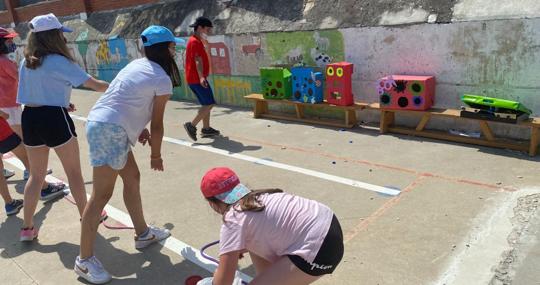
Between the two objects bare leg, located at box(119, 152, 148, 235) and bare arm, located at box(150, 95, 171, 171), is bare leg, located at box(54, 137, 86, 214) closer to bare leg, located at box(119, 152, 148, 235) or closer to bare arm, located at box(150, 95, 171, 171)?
→ bare leg, located at box(119, 152, 148, 235)

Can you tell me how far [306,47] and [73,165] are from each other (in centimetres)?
516

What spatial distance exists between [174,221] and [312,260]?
2.37m

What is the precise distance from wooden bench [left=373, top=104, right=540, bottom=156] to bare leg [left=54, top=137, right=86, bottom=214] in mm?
4470

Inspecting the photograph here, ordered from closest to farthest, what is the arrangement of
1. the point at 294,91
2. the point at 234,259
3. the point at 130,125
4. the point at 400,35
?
the point at 234,259
the point at 130,125
the point at 400,35
the point at 294,91

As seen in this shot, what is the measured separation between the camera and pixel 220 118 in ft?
28.7

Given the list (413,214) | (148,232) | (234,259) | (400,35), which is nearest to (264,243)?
(234,259)

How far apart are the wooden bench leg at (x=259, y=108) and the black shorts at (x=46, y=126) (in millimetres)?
4986

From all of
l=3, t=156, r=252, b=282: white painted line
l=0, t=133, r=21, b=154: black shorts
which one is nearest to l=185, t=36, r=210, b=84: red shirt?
l=0, t=133, r=21, b=154: black shorts

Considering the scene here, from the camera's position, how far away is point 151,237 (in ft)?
12.6

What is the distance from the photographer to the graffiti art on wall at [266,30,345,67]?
7.57 metres

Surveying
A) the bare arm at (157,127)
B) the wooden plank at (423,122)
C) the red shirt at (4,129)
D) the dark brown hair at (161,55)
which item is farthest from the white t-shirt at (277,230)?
the wooden plank at (423,122)

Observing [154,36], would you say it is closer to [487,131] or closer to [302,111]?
[487,131]

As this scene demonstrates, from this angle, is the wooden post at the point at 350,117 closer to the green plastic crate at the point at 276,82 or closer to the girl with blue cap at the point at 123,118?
the green plastic crate at the point at 276,82

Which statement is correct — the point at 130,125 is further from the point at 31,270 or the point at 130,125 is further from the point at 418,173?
the point at 418,173
